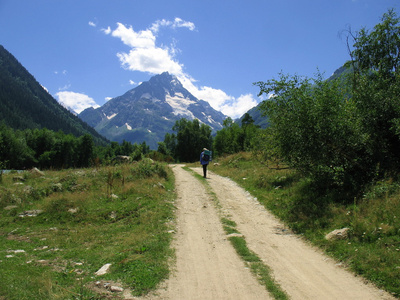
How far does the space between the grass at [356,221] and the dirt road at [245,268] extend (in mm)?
485

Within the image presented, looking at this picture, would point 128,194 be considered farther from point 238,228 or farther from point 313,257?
point 313,257

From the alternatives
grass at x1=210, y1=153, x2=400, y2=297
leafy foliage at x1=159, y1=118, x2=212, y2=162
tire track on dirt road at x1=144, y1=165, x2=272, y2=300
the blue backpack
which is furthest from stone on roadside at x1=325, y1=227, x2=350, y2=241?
leafy foliage at x1=159, y1=118, x2=212, y2=162

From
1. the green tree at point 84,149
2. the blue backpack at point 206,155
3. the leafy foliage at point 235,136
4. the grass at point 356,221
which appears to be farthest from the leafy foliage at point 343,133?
the green tree at point 84,149

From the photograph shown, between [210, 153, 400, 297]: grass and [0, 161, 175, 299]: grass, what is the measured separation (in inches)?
214

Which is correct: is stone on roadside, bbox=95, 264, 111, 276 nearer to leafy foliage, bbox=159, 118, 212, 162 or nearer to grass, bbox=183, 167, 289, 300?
grass, bbox=183, 167, 289, 300

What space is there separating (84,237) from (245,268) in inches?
250

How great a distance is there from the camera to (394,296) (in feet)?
18.8

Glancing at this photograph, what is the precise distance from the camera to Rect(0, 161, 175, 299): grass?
605cm

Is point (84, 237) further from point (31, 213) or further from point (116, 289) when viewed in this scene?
point (116, 289)

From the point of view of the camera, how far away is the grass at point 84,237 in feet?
19.8

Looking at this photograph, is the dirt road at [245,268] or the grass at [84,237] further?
the grass at [84,237]

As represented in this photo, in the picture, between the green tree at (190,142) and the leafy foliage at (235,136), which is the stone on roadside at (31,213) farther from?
the green tree at (190,142)

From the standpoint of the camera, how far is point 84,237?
9.82 m

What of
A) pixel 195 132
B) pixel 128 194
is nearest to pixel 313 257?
pixel 128 194
